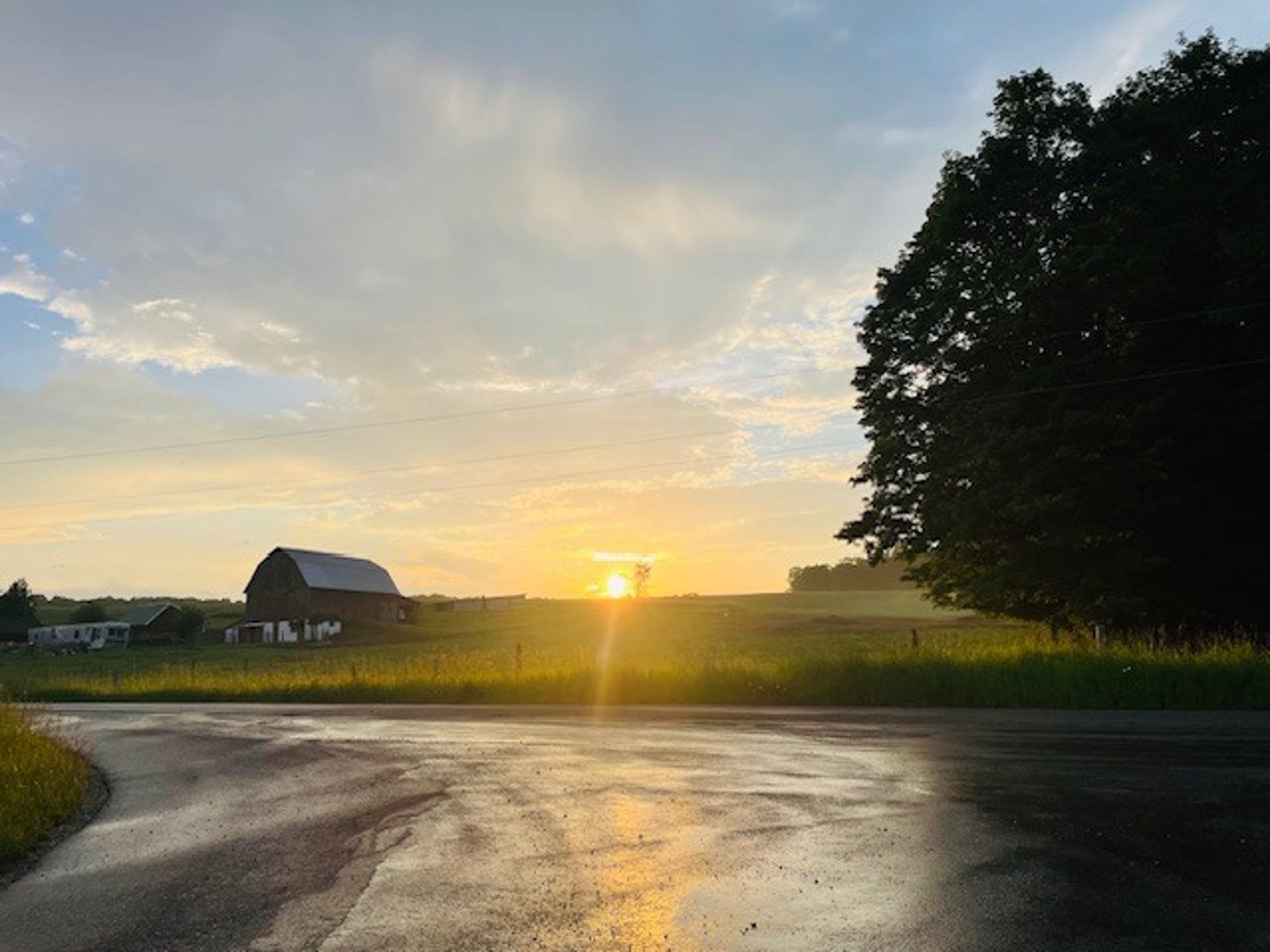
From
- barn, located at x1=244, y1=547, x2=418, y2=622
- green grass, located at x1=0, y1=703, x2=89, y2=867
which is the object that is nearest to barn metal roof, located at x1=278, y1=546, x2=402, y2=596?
barn, located at x1=244, y1=547, x2=418, y2=622

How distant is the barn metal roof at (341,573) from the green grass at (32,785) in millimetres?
77790

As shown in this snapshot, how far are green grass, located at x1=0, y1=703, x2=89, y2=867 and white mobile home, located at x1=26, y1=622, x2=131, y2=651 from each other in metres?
84.0

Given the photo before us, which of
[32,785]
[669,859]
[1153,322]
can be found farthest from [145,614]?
[669,859]

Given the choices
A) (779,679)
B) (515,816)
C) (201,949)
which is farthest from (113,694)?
(201,949)

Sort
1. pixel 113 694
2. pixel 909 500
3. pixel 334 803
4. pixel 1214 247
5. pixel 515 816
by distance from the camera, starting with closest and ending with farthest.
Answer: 1. pixel 515 816
2. pixel 334 803
3. pixel 1214 247
4. pixel 909 500
5. pixel 113 694

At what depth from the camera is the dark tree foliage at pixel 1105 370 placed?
25094 millimetres

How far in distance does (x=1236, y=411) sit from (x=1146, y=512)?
3.39m

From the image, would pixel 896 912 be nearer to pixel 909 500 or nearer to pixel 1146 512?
pixel 1146 512

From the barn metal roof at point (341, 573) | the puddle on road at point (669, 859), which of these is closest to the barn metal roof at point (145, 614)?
the barn metal roof at point (341, 573)

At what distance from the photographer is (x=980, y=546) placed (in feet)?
91.4

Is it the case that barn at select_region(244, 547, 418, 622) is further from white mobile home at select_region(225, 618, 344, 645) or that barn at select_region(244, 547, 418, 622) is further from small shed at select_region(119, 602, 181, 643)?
small shed at select_region(119, 602, 181, 643)

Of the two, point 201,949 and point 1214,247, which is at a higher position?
point 1214,247

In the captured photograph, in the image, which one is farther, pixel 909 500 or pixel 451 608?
pixel 451 608

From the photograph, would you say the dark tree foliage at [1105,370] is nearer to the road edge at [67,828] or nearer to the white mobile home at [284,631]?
the road edge at [67,828]
